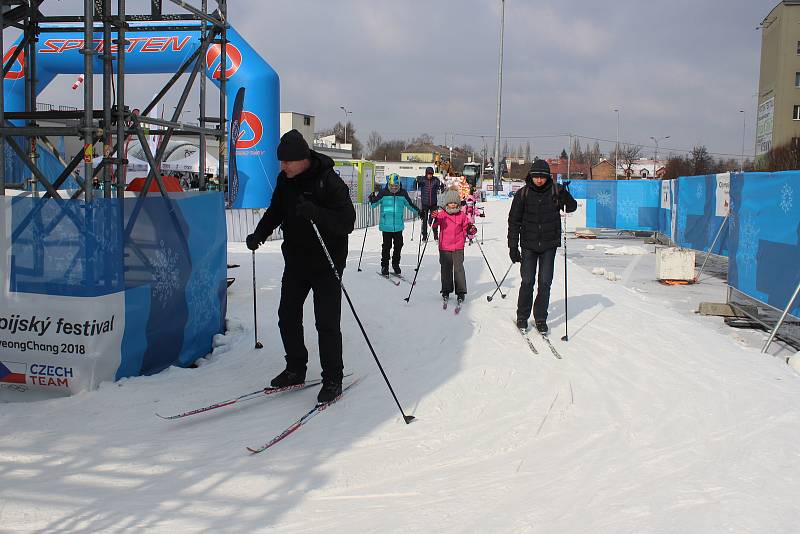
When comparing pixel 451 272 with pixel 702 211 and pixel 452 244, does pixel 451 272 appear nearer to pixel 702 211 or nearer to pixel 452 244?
pixel 452 244

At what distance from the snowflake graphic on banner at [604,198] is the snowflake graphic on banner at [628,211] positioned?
57 cm

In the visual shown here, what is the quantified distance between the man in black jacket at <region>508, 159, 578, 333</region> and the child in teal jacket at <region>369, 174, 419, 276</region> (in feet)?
12.6

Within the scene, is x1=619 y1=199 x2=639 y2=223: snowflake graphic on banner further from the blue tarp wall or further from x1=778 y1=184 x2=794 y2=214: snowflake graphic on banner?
x1=778 y1=184 x2=794 y2=214: snowflake graphic on banner

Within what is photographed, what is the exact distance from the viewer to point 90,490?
11.7ft

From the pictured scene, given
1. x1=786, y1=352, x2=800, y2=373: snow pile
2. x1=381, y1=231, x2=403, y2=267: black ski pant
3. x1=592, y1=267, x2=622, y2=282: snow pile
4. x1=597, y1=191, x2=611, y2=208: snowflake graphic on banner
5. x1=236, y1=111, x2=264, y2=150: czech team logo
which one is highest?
x1=236, y1=111, x2=264, y2=150: czech team logo

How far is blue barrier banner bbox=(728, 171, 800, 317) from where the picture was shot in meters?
7.78

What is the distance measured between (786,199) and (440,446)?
19.7ft

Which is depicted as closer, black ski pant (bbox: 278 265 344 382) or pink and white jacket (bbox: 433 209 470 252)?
black ski pant (bbox: 278 265 344 382)

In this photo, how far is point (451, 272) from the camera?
369 inches

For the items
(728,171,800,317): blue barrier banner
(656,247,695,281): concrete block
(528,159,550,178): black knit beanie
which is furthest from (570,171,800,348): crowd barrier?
(528,159,550,178): black knit beanie

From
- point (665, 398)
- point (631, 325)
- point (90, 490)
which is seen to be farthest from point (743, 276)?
point (90, 490)

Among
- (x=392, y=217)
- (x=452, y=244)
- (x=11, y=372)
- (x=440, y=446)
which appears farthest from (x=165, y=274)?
(x=392, y=217)

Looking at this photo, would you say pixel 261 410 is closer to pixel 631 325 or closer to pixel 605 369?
pixel 605 369

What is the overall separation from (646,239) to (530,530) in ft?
68.2
